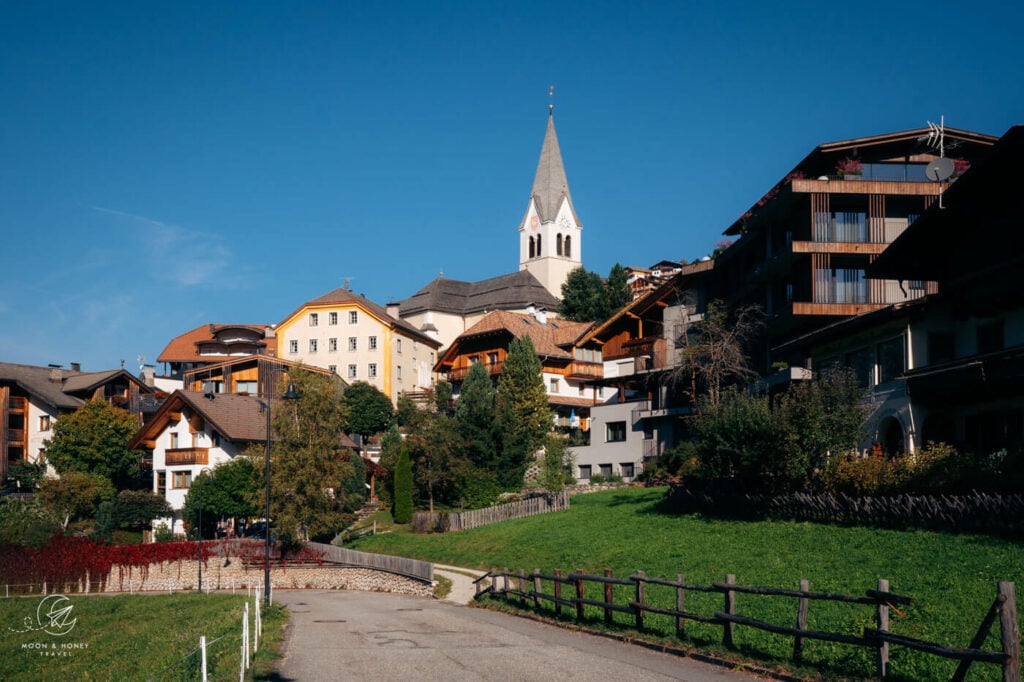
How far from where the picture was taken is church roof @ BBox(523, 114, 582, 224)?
504 ft

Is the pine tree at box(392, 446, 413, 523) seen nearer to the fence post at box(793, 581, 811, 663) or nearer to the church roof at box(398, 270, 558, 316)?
the fence post at box(793, 581, 811, 663)

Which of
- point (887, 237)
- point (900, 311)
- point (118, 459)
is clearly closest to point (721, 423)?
point (900, 311)

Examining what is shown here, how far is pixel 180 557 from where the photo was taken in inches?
2093

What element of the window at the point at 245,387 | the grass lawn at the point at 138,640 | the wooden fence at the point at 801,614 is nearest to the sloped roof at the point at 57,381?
the window at the point at 245,387

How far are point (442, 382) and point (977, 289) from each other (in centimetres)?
5033

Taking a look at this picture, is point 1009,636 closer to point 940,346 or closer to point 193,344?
point 940,346

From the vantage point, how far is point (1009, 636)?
13195 millimetres

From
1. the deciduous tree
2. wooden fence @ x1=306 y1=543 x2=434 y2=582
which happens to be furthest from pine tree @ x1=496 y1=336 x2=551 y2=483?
the deciduous tree

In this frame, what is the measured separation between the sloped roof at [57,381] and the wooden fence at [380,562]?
1725 inches

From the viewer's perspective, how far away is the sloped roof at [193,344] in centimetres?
11581

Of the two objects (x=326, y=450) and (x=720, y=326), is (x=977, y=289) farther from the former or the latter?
(x=326, y=450)

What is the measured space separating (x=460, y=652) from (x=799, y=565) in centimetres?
891

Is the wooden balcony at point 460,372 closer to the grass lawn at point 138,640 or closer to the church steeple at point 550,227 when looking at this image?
the grass lawn at point 138,640

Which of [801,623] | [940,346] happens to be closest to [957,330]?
[940,346]
